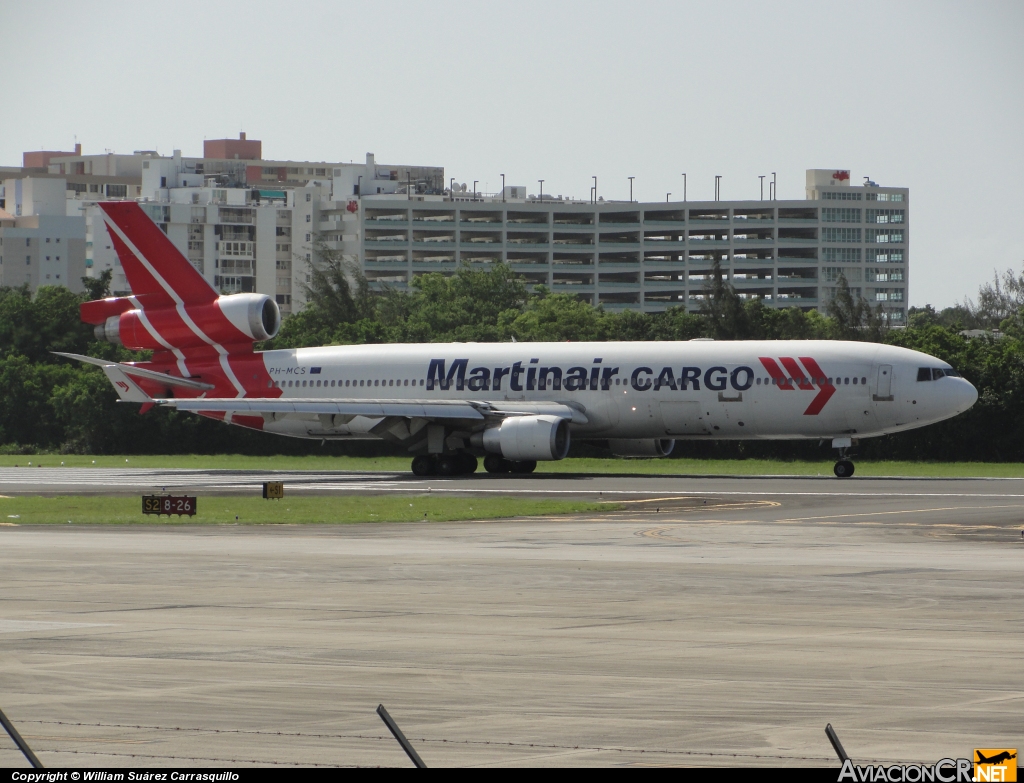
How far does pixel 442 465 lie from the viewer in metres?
58.3

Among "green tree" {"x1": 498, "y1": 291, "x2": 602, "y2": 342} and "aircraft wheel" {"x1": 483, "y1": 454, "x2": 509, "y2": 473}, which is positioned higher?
"green tree" {"x1": 498, "y1": 291, "x2": 602, "y2": 342}

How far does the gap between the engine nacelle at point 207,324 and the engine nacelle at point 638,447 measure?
1538 centimetres

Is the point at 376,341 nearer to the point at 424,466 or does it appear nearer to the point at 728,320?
the point at 728,320

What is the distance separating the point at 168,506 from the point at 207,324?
95.5 feet

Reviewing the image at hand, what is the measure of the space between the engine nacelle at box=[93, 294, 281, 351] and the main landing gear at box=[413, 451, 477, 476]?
10.3 metres

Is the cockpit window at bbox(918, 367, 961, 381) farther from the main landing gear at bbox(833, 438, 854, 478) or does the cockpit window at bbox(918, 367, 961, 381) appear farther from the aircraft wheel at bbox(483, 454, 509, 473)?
the aircraft wheel at bbox(483, 454, 509, 473)

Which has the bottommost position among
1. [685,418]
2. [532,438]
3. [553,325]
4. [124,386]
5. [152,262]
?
[532,438]

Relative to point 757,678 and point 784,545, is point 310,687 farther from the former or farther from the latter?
point 784,545

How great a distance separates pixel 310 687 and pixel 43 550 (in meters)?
15.4

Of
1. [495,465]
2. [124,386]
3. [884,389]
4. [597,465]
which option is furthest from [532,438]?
[124,386]

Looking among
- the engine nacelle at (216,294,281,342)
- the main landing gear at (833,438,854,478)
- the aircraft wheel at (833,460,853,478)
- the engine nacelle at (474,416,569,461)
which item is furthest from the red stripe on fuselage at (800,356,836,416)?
the engine nacelle at (216,294,281,342)

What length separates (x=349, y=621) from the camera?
18.6m

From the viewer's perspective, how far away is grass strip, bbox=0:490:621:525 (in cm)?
3562

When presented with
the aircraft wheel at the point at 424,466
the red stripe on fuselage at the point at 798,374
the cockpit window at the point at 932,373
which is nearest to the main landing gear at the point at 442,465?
the aircraft wheel at the point at 424,466
